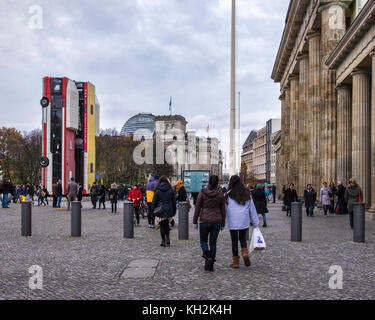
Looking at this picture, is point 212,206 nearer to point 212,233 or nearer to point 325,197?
point 212,233

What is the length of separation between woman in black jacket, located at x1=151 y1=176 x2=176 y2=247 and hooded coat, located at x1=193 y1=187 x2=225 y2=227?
9.37ft

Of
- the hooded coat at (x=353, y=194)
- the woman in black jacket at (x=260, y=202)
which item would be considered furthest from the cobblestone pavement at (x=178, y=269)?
the woman in black jacket at (x=260, y=202)

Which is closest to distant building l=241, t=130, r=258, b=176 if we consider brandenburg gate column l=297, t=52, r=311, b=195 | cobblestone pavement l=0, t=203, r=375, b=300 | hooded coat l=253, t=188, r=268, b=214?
brandenburg gate column l=297, t=52, r=311, b=195

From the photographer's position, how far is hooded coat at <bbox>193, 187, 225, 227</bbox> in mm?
8383

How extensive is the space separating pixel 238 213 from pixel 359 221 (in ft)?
16.6

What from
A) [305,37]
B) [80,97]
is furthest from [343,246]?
[80,97]

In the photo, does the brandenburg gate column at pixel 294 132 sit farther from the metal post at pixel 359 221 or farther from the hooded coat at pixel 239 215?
the hooded coat at pixel 239 215

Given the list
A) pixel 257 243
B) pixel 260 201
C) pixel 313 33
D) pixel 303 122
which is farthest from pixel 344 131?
pixel 257 243

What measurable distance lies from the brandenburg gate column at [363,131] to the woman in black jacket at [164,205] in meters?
14.8

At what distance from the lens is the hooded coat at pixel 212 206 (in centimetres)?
838

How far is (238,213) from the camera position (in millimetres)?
8477

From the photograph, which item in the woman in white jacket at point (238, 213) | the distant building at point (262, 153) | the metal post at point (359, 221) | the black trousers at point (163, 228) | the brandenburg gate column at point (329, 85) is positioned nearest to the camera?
the woman in white jacket at point (238, 213)

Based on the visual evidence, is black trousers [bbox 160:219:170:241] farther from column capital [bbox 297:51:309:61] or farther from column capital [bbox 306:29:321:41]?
column capital [bbox 297:51:309:61]
